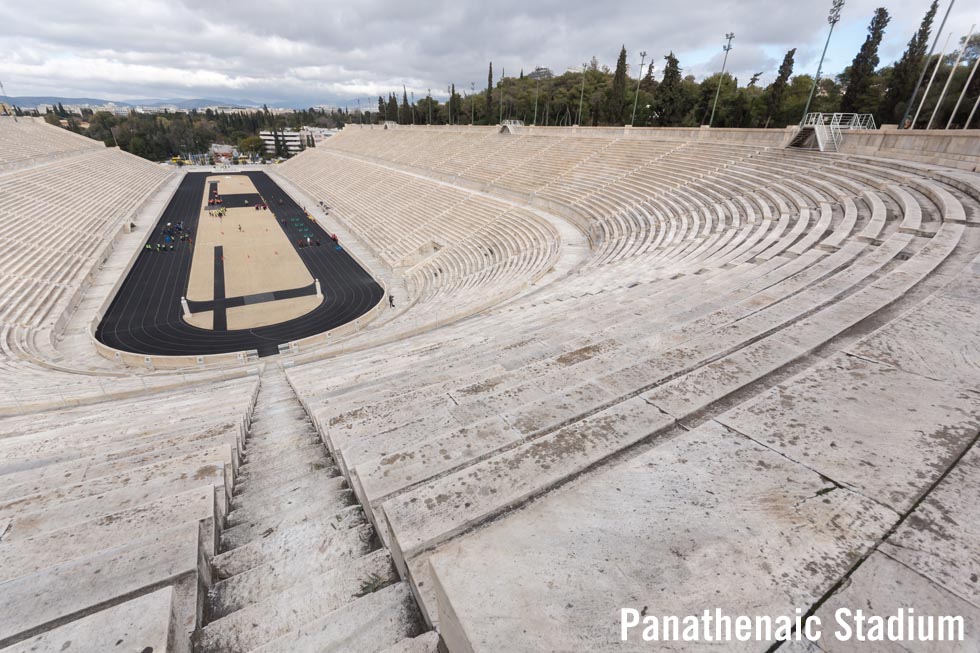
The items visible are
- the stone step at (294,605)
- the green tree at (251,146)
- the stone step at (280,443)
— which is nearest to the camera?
the stone step at (294,605)

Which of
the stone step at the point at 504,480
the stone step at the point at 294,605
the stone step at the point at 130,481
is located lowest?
the stone step at the point at 130,481

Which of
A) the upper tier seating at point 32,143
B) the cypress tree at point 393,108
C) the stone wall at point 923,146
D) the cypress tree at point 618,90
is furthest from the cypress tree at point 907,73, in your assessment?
the cypress tree at point 393,108

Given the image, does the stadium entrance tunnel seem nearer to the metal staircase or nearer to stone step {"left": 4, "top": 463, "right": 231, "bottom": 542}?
stone step {"left": 4, "top": 463, "right": 231, "bottom": 542}

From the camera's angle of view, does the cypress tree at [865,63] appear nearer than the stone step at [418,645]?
No

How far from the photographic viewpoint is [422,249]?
23.8 m

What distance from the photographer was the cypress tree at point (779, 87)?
2841 centimetres

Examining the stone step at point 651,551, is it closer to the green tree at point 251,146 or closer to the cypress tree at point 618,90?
the cypress tree at point 618,90

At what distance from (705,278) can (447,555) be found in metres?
7.22

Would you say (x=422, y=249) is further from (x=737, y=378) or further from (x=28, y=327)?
(x=737, y=378)

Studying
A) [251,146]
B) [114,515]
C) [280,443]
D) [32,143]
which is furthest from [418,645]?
[251,146]

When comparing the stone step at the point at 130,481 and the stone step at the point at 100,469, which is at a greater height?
the stone step at the point at 130,481

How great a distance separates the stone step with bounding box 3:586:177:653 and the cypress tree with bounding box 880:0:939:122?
36346 mm

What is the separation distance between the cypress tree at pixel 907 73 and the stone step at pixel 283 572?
35.6 meters

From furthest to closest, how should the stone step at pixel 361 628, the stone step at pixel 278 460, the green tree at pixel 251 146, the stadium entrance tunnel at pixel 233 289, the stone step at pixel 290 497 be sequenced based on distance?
the green tree at pixel 251 146 < the stadium entrance tunnel at pixel 233 289 < the stone step at pixel 278 460 < the stone step at pixel 290 497 < the stone step at pixel 361 628
